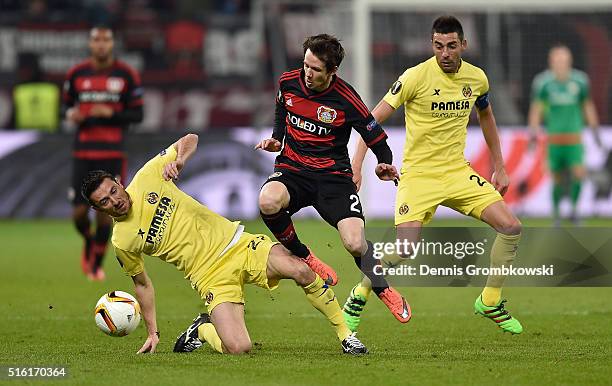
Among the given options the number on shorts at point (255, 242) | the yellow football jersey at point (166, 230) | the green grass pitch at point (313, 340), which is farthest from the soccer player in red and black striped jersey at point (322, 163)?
the green grass pitch at point (313, 340)

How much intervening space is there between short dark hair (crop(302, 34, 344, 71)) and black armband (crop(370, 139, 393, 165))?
0.64 meters

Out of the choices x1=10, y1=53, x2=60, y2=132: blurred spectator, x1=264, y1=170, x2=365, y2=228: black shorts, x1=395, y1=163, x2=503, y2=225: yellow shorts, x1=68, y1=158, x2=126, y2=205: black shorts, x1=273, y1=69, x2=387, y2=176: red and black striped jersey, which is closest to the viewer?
x1=273, y1=69, x2=387, y2=176: red and black striped jersey

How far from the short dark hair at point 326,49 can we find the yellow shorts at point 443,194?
1379 millimetres

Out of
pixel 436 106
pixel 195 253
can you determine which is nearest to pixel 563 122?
pixel 436 106

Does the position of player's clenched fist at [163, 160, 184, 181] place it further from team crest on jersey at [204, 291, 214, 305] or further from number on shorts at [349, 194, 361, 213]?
number on shorts at [349, 194, 361, 213]

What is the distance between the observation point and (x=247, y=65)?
77.0ft

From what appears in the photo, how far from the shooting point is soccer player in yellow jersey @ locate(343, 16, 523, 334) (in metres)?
8.82

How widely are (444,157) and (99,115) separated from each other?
16.0 feet

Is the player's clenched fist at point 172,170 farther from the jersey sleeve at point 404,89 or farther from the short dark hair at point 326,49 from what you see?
the jersey sleeve at point 404,89

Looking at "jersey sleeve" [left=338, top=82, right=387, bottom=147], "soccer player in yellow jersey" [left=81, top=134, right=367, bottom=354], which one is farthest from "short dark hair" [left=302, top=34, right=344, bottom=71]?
"soccer player in yellow jersey" [left=81, top=134, right=367, bottom=354]

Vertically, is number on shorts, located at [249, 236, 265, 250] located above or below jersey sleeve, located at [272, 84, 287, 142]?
below

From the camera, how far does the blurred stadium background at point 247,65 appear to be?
18.8 m

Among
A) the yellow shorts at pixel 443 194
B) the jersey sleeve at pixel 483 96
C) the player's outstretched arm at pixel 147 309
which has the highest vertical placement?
the jersey sleeve at pixel 483 96

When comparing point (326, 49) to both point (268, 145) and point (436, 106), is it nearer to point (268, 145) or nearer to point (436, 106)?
point (268, 145)
